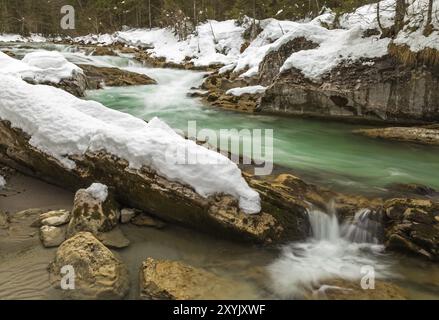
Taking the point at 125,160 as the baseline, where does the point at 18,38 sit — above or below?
above

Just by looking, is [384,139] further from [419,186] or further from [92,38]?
[92,38]

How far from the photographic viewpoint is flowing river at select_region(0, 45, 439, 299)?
189 inches

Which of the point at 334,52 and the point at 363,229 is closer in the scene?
the point at 363,229

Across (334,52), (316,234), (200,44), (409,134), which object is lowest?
(316,234)

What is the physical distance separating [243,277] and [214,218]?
100 centimetres

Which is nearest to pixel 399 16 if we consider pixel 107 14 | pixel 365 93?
pixel 365 93

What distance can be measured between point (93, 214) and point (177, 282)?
1870 millimetres

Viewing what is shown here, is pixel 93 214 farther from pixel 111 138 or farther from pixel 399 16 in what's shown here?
pixel 399 16

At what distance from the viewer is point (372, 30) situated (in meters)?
13.2

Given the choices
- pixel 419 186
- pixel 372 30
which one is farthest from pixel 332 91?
pixel 419 186

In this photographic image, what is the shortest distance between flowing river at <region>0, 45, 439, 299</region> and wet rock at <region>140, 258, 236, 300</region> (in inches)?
8.5

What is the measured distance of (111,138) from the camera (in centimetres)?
620

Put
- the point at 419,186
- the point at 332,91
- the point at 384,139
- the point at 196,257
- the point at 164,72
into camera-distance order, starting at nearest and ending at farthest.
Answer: the point at 196,257 < the point at 419,186 < the point at 384,139 < the point at 332,91 < the point at 164,72
